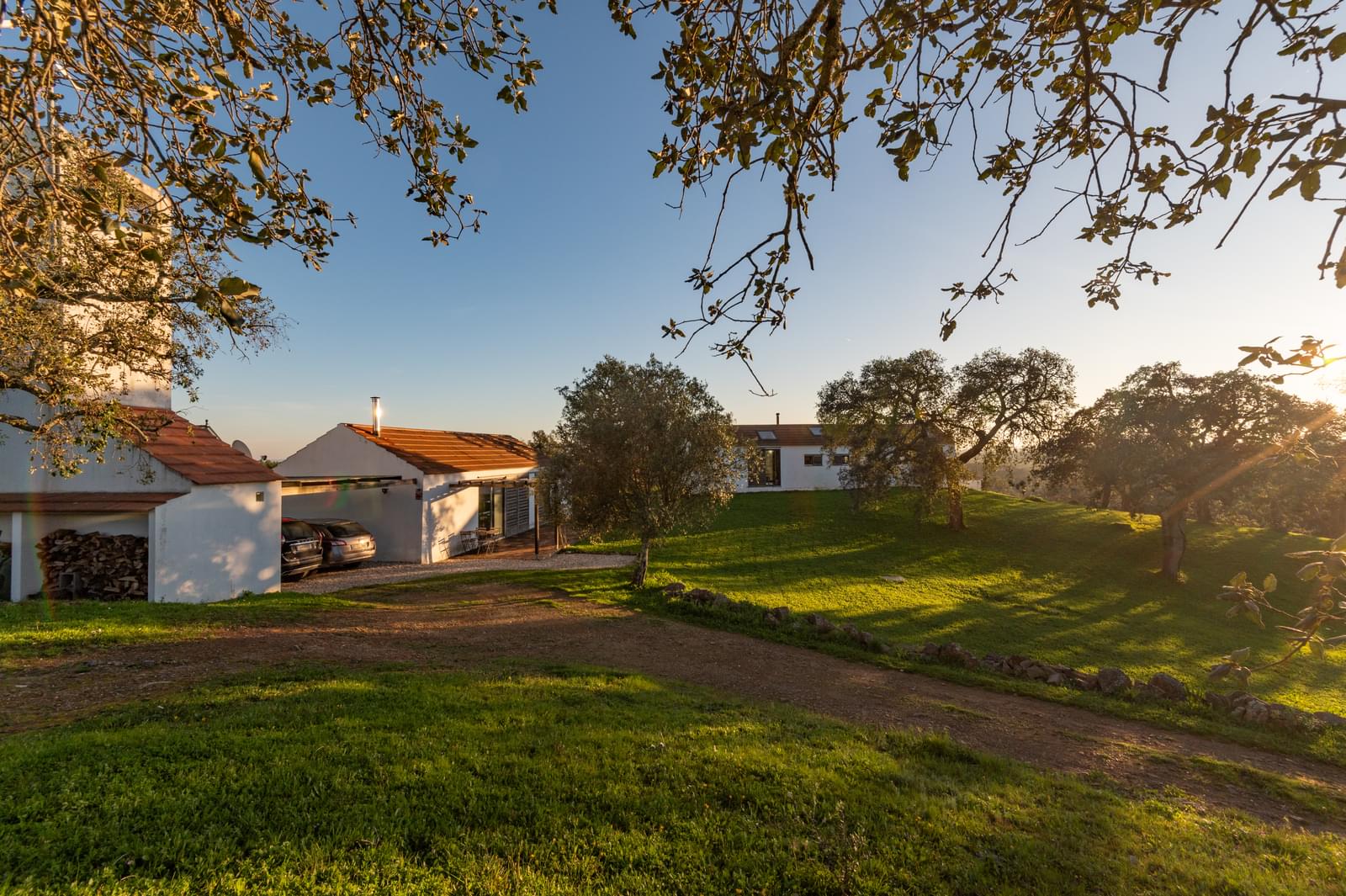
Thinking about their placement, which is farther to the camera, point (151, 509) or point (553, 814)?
point (151, 509)

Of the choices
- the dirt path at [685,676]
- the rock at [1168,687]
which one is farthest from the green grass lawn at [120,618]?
the rock at [1168,687]

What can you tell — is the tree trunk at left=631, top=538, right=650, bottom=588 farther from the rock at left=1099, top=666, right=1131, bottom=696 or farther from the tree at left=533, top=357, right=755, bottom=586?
the rock at left=1099, top=666, right=1131, bottom=696

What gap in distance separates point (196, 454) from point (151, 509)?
2.20 meters

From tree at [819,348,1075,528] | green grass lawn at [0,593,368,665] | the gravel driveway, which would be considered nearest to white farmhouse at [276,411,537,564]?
the gravel driveway

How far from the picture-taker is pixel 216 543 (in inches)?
512

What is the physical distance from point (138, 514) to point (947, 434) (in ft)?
97.0

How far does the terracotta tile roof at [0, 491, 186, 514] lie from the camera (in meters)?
11.6

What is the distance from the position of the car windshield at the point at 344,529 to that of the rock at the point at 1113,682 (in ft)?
66.0

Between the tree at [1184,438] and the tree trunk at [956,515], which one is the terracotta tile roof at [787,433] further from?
the tree at [1184,438]

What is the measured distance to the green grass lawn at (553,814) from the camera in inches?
126

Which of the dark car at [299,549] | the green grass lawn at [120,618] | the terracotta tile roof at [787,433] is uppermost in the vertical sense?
the terracotta tile roof at [787,433]

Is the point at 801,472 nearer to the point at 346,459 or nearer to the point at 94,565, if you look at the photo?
the point at 346,459

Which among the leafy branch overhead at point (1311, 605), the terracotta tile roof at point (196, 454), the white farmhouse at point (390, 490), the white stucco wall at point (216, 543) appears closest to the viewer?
the leafy branch overhead at point (1311, 605)

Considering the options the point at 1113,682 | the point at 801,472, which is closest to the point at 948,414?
the point at 801,472
